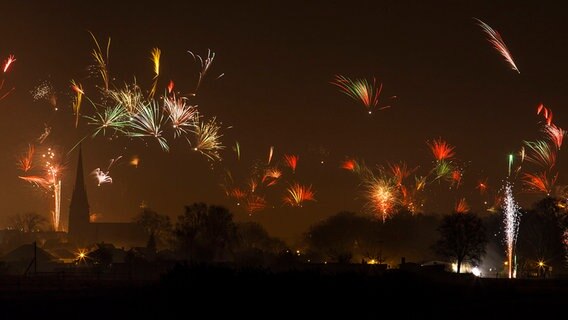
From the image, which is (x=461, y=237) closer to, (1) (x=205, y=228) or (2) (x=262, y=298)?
(1) (x=205, y=228)

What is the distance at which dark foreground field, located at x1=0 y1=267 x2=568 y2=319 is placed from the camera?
172 ft

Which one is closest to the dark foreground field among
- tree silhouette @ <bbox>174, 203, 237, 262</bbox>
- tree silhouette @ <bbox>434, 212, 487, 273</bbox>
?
tree silhouette @ <bbox>434, 212, 487, 273</bbox>

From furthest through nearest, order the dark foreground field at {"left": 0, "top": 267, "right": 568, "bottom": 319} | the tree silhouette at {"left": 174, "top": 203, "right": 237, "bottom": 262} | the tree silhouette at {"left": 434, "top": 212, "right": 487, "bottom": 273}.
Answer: the tree silhouette at {"left": 174, "top": 203, "right": 237, "bottom": 262}
the tree silhouette at {"left": 434, "top": 212, "right": 487, "bottom": 273}
the dark foreground field at {"left": 0, "top": 267, "right": 568, "bottom": 319}

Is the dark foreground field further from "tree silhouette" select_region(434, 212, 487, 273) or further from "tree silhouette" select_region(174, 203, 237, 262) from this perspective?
"tree silhouette" select_region(174, 203, 237, 262)

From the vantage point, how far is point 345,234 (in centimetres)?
16025

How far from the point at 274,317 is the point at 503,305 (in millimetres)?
19948

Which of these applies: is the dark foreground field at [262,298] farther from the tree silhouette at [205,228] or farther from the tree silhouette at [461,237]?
the tree silhouette at [205,228]

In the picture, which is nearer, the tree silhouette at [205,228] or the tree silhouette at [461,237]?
the tree silhouette at [461,237]

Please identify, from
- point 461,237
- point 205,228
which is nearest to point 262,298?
point 461,237

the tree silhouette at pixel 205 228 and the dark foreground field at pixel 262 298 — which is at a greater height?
the tree silhouette at pixel 205 228

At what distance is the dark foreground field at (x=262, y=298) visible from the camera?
2064 inches

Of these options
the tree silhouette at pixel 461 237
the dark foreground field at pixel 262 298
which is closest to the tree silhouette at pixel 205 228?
the tree silhouette at pixel 461 237

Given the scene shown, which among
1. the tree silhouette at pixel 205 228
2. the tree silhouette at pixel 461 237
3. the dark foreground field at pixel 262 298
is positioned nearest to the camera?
the dark foreground field at pixel 262 298

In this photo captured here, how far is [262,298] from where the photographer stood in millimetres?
54750
